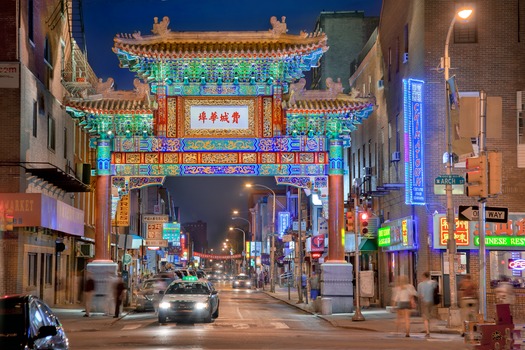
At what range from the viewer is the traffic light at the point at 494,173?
Result: 2286 centimetres

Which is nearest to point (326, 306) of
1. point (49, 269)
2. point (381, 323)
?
point (381, 323)

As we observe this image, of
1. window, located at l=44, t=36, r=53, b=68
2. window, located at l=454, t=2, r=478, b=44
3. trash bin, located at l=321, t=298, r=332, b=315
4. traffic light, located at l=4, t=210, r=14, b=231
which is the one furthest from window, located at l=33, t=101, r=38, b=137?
window, located at l=454, t=2, r=478, b=44

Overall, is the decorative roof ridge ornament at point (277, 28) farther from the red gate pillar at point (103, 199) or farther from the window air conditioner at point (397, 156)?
the red gate pillar at point (103, 199)

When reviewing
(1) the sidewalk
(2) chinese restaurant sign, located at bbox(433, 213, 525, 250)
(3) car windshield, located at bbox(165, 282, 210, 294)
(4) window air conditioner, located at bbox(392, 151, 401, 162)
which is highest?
(4) window air conditioner, located at bbox(392, 151, 401, 162)

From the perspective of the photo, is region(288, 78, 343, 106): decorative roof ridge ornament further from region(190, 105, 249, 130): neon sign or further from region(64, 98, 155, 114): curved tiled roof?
region(64, 98, 155, 114): curved tiled roof

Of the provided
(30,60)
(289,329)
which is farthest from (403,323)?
(30,60)

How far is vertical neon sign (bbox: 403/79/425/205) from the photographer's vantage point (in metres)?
35.5

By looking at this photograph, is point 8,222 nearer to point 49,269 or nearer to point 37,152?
point 37,152

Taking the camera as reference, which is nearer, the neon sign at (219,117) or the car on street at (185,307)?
the car on street at (185,307)

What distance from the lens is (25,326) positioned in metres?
13.0

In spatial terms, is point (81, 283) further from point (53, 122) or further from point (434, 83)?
point (434, 83)

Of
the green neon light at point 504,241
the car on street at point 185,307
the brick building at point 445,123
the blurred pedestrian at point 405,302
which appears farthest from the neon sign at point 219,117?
the blurred pedestrian at point 405,302

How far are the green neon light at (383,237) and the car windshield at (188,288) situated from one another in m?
12.0

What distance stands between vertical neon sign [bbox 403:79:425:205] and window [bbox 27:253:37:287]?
16.3 m
